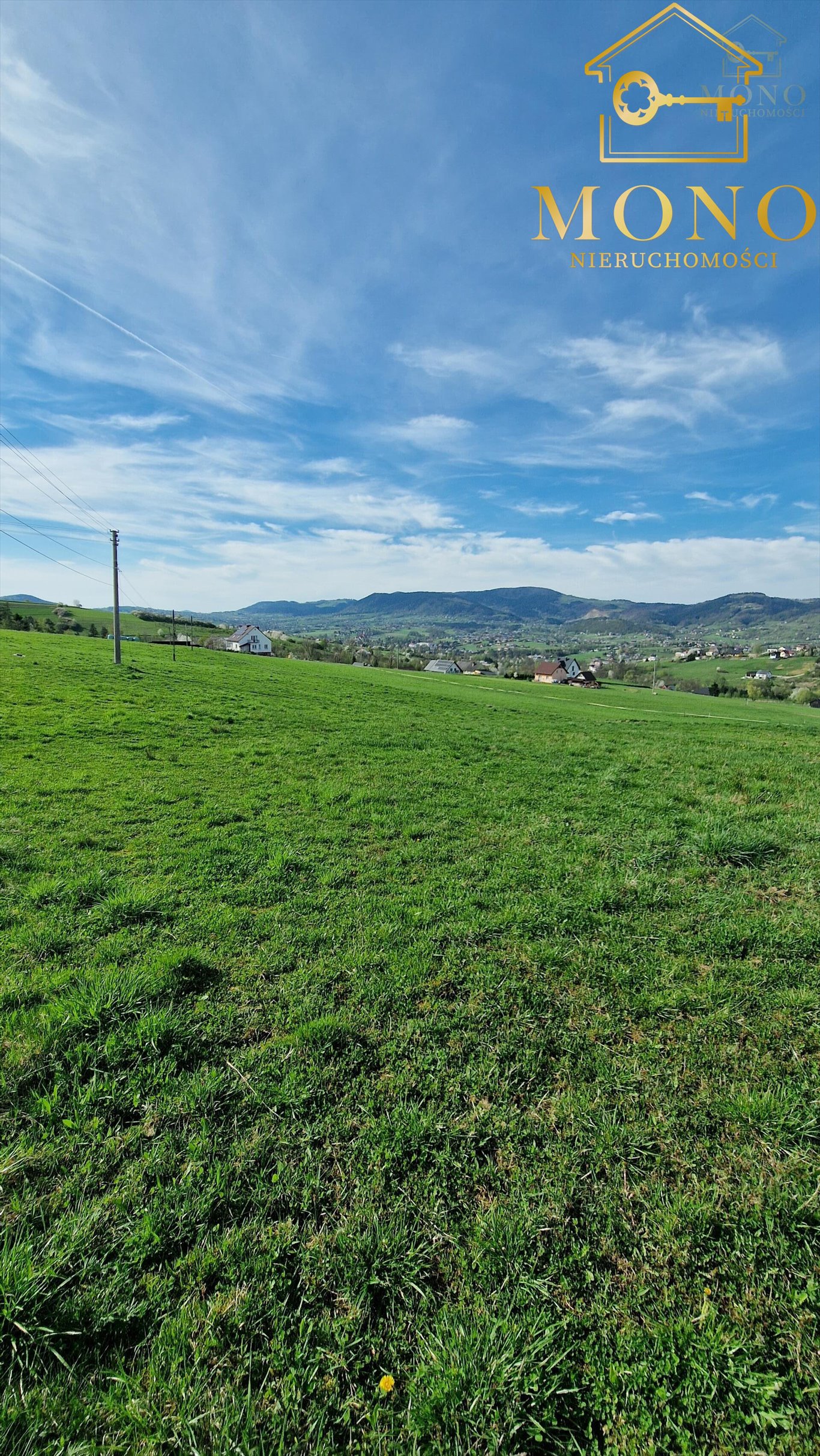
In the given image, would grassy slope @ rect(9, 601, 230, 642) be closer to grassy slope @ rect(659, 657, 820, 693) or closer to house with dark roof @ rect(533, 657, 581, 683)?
house with dark roof @ rect(533, 657, 581, 683)

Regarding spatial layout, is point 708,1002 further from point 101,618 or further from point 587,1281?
point 101,618

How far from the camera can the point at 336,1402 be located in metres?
2.25

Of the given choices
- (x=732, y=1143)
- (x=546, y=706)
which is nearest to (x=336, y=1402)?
(x=732, y=1143)

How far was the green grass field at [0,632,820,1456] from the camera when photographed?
2260mm

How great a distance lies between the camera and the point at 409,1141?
11.1 ft

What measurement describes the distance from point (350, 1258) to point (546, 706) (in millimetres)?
34151

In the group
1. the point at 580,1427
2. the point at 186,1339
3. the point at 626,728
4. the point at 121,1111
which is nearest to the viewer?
the point at 580,1427

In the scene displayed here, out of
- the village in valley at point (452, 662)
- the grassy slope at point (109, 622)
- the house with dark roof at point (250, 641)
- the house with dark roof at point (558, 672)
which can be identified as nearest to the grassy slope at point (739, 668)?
the village in valley at point (452, 662)

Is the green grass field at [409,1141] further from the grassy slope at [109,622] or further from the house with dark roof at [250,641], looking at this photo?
the house with dark roof at [250,641]

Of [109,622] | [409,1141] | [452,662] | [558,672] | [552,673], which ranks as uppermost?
[109,622]

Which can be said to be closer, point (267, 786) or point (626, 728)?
point (267, 786)

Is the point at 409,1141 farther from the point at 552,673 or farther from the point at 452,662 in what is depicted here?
the point at 452,662

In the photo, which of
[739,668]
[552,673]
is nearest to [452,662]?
[552,673]

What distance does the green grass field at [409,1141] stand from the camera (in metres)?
2.26
